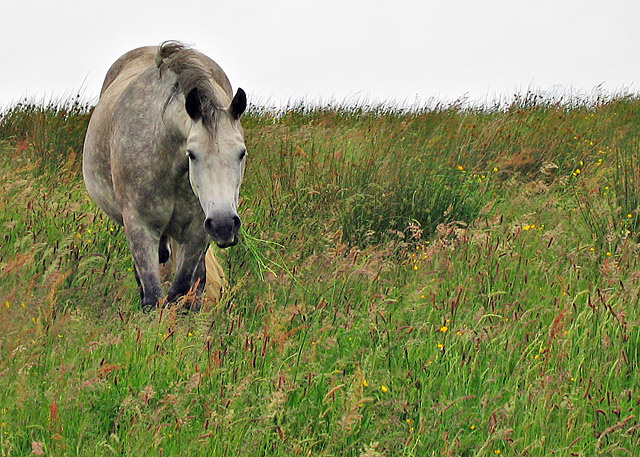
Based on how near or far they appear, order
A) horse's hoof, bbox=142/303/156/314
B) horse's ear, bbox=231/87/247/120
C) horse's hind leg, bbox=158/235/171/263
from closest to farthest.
A: horse's ear, bbox=231/87/247/120
horse's hoof, bbox=142/303/156/314
horse's hind leg, bbox=158/235/171/263

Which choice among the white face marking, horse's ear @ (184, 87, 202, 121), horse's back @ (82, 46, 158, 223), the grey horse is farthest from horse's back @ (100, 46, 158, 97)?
the white face marking

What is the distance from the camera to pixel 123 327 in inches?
165

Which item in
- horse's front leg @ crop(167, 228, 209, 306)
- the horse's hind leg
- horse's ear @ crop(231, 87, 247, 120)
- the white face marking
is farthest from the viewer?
the horse's hind leg

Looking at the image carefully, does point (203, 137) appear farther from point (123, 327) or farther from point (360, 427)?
point (360, 427)

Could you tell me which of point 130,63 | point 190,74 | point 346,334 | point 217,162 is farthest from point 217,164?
point 130,63

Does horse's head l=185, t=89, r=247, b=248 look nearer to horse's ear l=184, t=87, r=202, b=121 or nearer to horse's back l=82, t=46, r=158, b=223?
horse's ear l=184, t=87, r=202, b=121

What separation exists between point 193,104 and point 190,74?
0.36 metres

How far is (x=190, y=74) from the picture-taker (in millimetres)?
4293

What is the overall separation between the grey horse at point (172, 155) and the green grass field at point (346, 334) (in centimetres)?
35

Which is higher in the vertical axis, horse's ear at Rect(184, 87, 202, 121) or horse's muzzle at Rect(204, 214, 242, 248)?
horse's ear at Rect(184, 87, 202, 121)

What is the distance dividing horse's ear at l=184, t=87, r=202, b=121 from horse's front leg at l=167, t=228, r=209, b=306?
3.13ft

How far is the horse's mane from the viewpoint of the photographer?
3.99 metres

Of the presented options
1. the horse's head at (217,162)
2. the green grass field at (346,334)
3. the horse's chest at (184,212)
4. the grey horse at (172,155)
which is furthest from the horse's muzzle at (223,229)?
the horse's chest at (184,212)

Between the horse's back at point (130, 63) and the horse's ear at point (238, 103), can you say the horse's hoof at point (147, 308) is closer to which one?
the horse's ear at point (238, 103)
